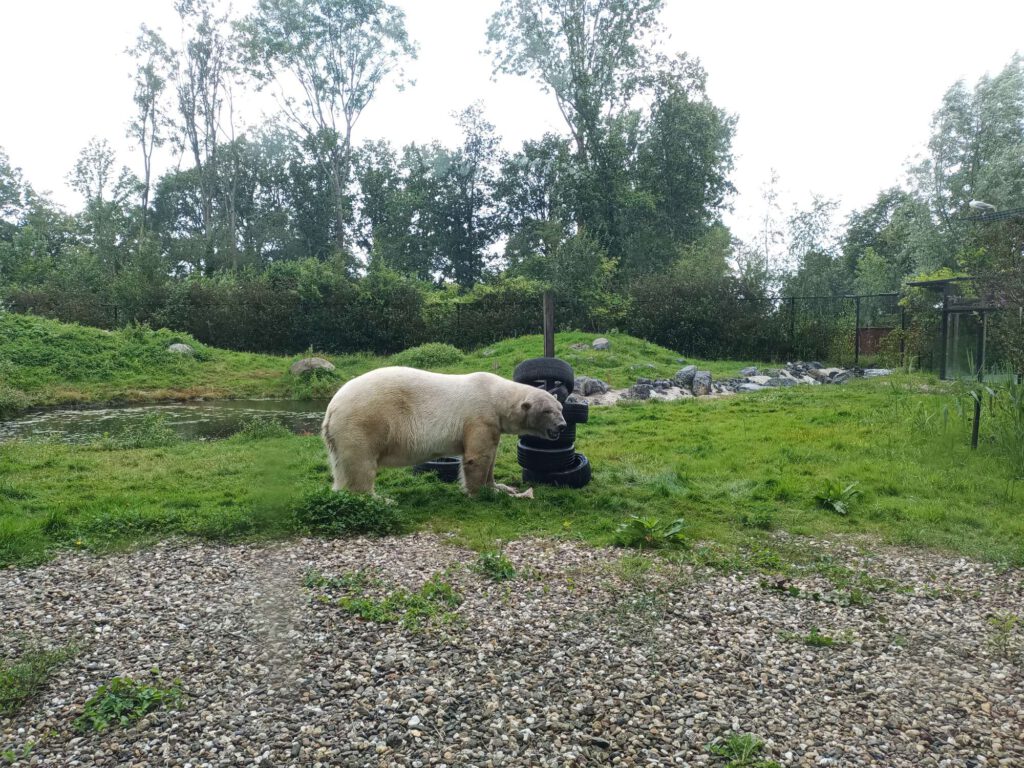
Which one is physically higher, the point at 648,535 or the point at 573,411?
the point at 573,411

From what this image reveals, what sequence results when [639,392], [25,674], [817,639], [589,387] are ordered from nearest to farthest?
[25,674] → [817,639] → [639,392] → [589,387]

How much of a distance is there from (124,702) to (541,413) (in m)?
4.42

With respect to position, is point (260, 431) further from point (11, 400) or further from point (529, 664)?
point (529, 664)

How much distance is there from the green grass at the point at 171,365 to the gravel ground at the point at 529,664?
11.5 metres

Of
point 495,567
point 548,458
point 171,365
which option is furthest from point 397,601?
point 171,365

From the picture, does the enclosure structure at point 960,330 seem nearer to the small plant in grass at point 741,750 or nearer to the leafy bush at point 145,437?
the small plant in grass at point 741,750

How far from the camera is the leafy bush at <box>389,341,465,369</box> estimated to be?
Result: 19.4 metres

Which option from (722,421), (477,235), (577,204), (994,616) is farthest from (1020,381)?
(477,235)

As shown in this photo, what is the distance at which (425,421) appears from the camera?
6.42m

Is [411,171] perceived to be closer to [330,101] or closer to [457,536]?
[330,101]

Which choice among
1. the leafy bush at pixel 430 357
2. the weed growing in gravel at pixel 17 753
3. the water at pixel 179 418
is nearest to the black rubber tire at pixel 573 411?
the weed growing in gravel at pixel 17 753

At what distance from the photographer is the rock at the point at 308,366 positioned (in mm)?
17641

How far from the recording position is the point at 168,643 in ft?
11.6

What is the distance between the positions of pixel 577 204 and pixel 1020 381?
26.5m
